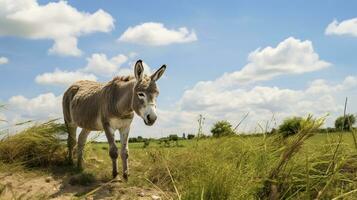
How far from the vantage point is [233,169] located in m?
3.56

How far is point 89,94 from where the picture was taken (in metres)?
9.96

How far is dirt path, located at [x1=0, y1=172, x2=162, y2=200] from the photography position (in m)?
7.24

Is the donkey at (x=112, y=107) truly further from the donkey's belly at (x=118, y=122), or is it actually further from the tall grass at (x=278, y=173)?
the tall grass at (x=278, y=173)

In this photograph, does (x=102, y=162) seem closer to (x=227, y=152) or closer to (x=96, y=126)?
(x=96, y=126)

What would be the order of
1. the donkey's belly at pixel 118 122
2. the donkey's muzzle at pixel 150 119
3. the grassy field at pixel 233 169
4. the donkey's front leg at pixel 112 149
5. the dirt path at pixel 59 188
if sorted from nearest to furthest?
1. the grassy field at pixel 233 169
2. the dirt path at pixel 59 188
3. the donkey's muzzle at pixel 150 119
4. the donkey's front leg at pixel 112 149
5. the donkey's belly at pixel 118 122

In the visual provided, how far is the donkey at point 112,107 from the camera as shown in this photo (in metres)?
7.91

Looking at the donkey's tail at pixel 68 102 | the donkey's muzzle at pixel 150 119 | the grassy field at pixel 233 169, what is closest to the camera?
the grassy field at pixel 233 169

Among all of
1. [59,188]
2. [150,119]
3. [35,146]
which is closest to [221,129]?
[150,119]

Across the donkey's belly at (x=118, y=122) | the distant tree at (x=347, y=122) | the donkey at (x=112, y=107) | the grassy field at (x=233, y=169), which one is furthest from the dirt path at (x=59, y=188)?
the distant tree at (x=347, y=122)

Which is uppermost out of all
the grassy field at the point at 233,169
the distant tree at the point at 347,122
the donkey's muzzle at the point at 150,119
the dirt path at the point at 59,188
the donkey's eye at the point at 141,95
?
the donkey's eye at the point at 141,95

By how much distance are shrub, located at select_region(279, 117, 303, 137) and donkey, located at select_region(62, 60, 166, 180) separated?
6.89 feet

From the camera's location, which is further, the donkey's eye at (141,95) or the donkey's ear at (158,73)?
the donkey's ear at (158,73)

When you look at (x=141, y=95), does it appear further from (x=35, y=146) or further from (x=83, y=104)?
(x=35, y=146)

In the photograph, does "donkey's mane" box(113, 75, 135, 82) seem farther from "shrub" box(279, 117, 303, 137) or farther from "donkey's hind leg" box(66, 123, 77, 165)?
"shrub" box(279, 117, 303, 137)
